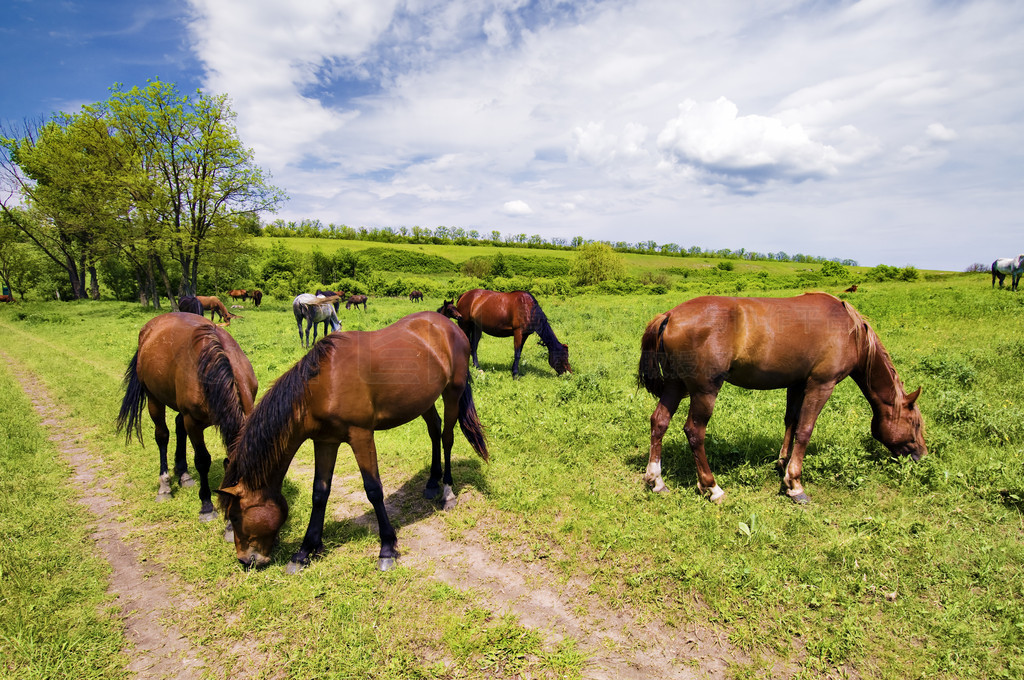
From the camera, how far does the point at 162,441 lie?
5.63m

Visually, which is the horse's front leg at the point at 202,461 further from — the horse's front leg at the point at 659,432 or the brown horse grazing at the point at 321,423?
the horse's front leg at the point at 659,432

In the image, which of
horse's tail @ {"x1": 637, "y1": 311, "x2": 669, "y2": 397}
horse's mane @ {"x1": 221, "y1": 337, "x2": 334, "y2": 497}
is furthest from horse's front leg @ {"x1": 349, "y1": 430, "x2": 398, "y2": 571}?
horse's tail @ {"x1": 637, "y1": 311, "x2": 669, "y2": 397}

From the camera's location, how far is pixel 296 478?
20.5ft

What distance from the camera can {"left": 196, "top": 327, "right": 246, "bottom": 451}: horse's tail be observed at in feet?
14.7

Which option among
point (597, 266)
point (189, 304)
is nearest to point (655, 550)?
point (189, 304)

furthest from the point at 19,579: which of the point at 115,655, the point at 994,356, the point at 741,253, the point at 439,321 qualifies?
the point at 741,253

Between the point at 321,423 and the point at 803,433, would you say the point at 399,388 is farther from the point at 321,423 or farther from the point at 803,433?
the point at 803,433

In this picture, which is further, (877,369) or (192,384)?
(877,369)

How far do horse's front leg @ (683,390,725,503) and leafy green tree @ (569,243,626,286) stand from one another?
48017 millimetres

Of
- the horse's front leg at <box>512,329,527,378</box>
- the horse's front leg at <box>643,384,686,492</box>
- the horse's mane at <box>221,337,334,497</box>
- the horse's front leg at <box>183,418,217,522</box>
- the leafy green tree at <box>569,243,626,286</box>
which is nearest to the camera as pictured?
the horse's mane at <box>221,337,334,497</box>

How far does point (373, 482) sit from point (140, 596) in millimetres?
2180

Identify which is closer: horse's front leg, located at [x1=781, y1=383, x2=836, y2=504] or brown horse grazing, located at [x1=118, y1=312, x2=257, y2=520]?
brown horse grazing, located at [x1=118, y1=312, x2=257, y2=520]

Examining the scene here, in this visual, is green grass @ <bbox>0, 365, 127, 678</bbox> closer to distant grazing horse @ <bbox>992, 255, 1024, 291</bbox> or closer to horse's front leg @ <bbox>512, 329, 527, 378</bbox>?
horse's front leg @ <bbox>512, 329, 527, 378</bbox>

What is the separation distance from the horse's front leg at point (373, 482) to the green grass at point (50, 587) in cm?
195
